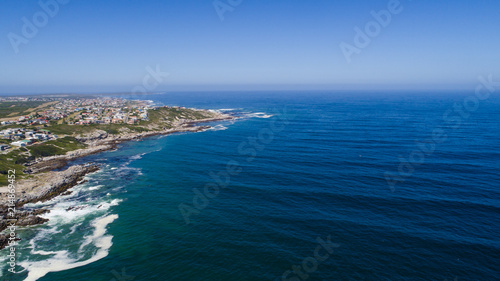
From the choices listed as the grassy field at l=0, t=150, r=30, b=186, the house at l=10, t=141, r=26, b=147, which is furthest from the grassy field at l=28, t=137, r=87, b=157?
the grassy field at l=0, t=150, r=30, b=186

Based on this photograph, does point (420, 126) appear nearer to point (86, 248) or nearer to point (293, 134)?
point (293, 134)

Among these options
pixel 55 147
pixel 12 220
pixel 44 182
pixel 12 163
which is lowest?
pixel 12 220

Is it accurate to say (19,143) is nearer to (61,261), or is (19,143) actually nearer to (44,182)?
(44,182)

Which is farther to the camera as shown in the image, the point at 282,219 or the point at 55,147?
the point at 55,147

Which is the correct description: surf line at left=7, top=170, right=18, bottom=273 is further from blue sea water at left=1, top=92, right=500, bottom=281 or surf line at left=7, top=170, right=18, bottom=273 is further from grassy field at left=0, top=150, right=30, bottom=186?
blue sea water at left=1, top=92, right=500, bottom=281

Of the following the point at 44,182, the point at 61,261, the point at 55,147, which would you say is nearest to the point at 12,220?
the point at 44,182

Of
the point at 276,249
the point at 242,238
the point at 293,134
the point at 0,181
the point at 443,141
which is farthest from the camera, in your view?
the point at 293,134

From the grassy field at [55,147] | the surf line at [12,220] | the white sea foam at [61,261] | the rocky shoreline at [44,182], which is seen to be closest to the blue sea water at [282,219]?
the white sea foam at [61,261]

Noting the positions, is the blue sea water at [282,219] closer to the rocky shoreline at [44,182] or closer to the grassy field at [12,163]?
the rocky shoreline at [44,182]

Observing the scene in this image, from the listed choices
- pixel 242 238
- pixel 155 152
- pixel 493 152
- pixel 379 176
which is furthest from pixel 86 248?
pixel 493 152
